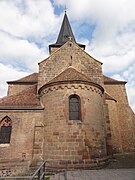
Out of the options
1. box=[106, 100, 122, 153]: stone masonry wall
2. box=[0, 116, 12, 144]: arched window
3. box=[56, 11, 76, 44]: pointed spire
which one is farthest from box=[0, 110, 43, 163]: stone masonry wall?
box=[56, 11, 76, 44]: pointed spire

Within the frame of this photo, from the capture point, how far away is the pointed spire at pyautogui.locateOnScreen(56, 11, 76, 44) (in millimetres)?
25606

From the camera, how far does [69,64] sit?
15.4 m

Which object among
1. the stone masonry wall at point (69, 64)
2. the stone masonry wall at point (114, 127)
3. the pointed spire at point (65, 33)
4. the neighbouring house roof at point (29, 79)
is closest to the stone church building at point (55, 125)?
the stone masonry wall at point (69, 64)

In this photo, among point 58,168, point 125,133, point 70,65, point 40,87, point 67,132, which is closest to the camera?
point 58,168

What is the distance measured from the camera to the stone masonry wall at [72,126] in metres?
10.4

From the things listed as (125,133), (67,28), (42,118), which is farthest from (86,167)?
(67,28)

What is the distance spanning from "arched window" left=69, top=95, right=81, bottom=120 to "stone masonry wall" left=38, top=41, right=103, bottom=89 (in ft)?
12.1

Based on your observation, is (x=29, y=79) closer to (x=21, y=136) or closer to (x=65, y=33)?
(x=65, y=33)

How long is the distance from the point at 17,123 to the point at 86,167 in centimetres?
579

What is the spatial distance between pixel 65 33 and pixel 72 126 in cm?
1951

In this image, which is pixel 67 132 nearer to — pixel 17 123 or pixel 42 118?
pixel 42 118

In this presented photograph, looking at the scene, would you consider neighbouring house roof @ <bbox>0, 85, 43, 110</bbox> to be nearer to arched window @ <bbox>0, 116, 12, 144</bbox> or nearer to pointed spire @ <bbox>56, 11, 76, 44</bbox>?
arched window @ <bbox>0, 116, 12, 144</bbox>

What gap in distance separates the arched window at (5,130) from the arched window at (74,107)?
477 centimetres

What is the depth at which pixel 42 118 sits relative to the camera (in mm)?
12125
